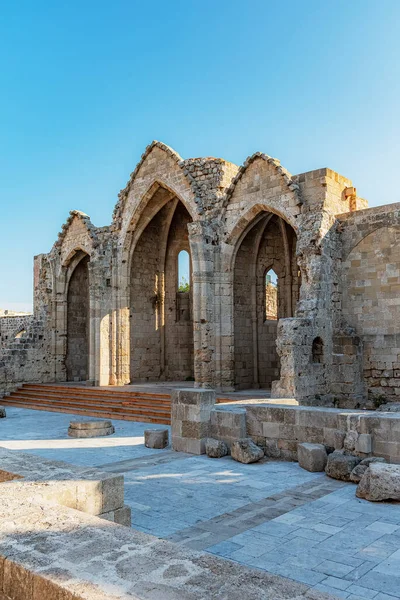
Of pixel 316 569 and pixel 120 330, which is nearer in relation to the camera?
pixel 316 569

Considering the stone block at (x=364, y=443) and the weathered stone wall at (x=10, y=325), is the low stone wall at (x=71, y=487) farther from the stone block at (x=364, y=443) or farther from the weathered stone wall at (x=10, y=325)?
the weathered stone wall at (x=10, y=325)

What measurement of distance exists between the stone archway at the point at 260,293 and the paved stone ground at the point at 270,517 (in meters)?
8.21

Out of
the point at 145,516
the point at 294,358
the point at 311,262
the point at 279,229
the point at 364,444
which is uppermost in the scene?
the point at 279,229

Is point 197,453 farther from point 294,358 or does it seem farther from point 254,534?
point 294,358

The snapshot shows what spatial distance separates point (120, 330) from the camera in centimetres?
1716

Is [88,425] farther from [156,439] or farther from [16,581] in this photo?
[16,581]

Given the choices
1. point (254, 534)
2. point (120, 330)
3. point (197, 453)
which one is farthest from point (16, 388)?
point (254, 534)

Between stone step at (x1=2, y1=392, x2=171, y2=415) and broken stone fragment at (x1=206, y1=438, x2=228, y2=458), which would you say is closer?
broken stone fragment at (x1=206, y1=438, x2=228, y2=458)

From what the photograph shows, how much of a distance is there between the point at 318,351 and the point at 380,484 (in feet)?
23.8

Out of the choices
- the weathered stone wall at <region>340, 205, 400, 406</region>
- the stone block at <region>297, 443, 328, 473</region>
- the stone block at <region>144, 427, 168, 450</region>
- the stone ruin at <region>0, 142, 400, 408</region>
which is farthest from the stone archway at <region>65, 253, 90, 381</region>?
the stone block at <region>297, 443, 328, 473</region>

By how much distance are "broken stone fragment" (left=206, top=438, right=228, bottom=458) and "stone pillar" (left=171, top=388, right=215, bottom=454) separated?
21cm

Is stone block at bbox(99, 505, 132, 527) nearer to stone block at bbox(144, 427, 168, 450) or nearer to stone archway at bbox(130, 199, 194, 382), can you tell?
stone block at bbox(144, 427, 168, 450)

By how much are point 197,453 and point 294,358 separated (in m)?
4.14

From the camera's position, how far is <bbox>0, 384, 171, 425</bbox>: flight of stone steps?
1246 cm
